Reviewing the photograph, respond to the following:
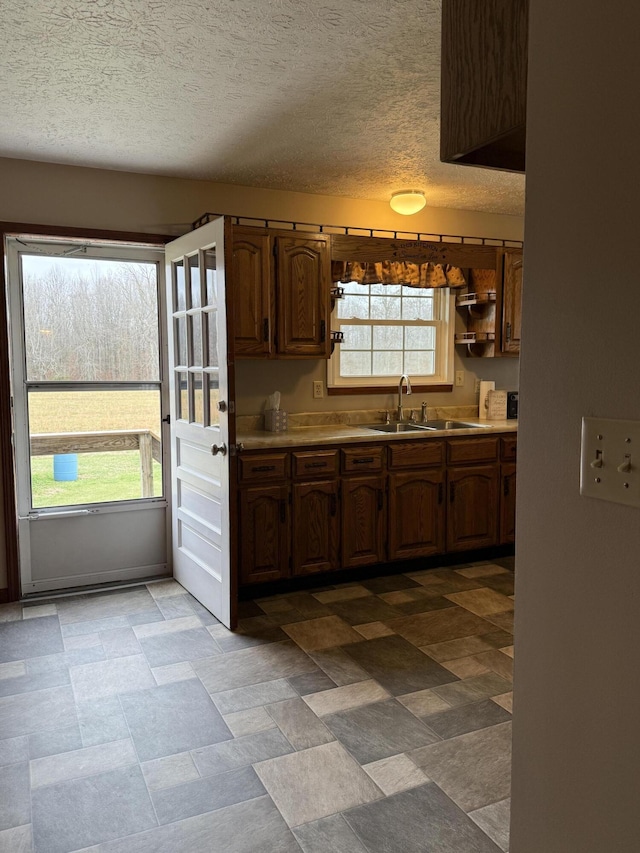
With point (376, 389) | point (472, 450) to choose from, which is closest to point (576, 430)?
point (472, 450)

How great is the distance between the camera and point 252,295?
406 centimetres

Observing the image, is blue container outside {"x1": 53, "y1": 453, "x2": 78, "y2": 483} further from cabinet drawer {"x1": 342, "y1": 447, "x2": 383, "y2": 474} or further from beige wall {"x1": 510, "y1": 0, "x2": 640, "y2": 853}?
beige wall {"x1": 510, "y1": 0, "x2": 640, "y2": 853}

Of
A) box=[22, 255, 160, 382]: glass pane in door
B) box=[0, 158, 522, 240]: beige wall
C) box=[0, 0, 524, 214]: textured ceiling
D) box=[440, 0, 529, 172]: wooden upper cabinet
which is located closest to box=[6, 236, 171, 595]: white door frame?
box=[22, 255, 160, 382]: glass pane in door

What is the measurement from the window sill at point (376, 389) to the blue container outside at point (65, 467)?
1762 mm

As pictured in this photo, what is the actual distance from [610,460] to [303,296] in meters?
3.41

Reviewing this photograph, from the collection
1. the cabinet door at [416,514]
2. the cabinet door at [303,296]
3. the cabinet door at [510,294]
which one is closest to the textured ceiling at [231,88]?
the cabinet door at [303,296]

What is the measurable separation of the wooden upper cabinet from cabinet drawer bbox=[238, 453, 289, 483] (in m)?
2.67

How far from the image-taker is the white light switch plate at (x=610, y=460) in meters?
0.95

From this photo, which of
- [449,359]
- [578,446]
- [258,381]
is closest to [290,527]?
[258,381]

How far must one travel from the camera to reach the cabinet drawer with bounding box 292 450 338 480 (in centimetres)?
400

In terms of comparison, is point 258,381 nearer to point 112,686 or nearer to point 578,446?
point 112,686

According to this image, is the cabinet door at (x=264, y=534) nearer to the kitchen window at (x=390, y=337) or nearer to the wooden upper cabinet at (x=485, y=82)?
the kitchen window at (x=390, y=337)

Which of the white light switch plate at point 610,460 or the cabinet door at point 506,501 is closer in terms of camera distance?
the white light switch plate at point 610,460

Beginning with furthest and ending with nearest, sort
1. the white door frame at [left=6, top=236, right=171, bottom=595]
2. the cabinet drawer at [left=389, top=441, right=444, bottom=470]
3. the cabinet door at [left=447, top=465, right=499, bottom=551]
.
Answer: the cabinet door at [left=447, top=465, right=499, bottom=551] → the cabinet drawer at [left=389, top=441, right=444, bottom=470] → the white door frame at [left=6, top=236, right=171, bottom=595]
